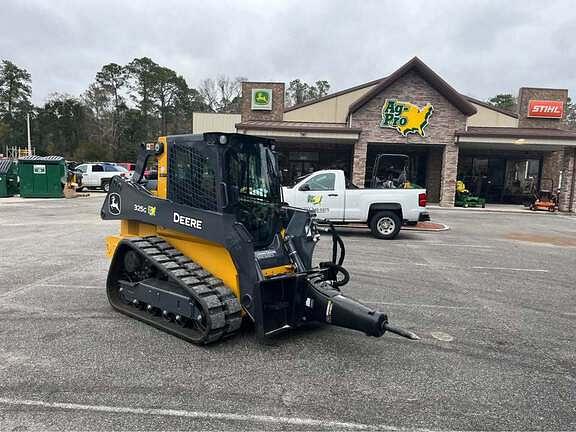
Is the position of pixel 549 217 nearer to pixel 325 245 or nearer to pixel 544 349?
pixel 325 245

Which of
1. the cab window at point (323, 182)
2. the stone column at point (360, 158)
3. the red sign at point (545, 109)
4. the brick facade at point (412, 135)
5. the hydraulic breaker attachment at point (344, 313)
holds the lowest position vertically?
the hydraulic breaker attachment at point (344, 313)

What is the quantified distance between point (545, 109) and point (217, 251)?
97.4 feet

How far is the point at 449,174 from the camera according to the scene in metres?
23.2

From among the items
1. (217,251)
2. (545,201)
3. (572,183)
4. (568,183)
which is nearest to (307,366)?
(217,251)

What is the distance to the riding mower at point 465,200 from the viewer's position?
2438 centimetres

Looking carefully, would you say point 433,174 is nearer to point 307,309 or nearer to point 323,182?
point 323,182

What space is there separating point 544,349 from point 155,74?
62.3 meters

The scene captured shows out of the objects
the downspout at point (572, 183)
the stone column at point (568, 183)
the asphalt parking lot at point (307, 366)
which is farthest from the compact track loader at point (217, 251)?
the downspout at point (572, 183)

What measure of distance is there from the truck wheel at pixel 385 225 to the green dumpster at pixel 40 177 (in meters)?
18.3

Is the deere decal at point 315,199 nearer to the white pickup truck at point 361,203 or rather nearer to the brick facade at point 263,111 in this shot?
the white pickup truck at point 361,203

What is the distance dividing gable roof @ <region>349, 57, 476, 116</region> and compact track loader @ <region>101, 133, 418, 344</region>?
741 inches

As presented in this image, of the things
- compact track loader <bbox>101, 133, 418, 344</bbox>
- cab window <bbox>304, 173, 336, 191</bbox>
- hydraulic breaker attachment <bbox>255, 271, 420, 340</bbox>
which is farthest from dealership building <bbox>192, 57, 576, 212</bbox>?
hydraulic breaker attachment <bbox>255, 271, 420, 340</bbox>

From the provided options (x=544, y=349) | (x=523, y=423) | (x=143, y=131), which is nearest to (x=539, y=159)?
(x=544, y=349)

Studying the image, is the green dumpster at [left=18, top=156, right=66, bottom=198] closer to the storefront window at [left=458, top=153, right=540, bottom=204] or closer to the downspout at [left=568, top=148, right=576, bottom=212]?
the storefront window at [left=458, top=153, right=540, bottom=204]
